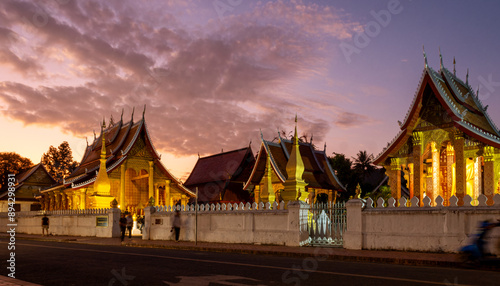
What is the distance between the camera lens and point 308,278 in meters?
8.54

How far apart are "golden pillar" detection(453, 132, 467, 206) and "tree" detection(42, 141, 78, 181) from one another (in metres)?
76.1

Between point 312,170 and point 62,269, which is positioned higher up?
point 312,170

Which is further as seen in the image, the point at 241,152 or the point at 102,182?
the point at 241,152

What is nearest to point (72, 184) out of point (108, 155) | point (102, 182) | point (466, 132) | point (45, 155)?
point (108, 155)

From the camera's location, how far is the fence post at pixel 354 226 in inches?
584

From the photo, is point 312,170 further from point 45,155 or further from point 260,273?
point 45,155

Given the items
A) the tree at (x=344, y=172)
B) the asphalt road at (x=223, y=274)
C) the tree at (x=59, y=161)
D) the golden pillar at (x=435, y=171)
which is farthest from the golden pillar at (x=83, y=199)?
the tree at (x=59, y=161)

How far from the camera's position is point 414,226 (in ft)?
45.4

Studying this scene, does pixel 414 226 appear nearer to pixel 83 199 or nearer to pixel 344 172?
pixel 83 199

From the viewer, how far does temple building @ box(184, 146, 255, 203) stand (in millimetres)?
51312

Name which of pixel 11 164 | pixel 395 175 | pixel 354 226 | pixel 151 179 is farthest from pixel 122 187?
pixel 11 164

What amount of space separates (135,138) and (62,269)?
3087 centimetres

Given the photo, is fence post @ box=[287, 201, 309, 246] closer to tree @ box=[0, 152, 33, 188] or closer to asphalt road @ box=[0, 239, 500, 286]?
asphalt road @ box=[0, 239, 500, 286]

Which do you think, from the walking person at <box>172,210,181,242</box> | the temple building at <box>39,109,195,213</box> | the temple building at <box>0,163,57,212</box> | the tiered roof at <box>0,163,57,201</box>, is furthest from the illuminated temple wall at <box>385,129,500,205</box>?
the tiered roof at <box>0,163,57,201</box>
